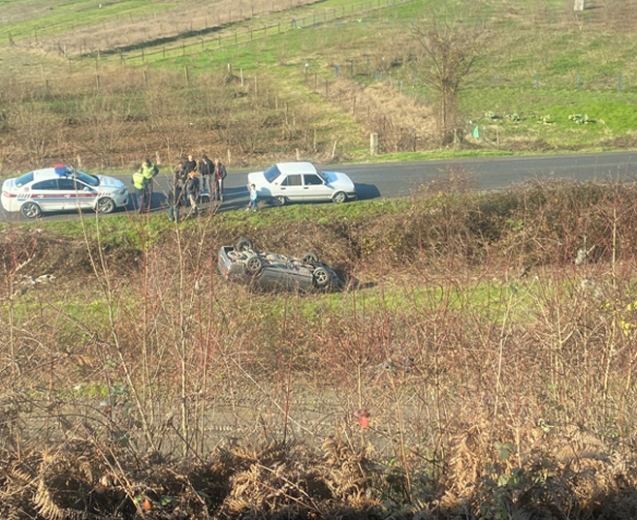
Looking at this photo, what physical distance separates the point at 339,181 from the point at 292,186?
4.87 feet

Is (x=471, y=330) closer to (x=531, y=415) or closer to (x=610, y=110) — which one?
(x=531, y=415)

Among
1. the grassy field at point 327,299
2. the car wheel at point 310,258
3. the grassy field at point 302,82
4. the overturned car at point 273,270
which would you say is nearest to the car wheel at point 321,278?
the overturned car at point 273,270

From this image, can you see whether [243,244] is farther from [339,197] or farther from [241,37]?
[241,37]

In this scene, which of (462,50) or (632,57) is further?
(632,57)

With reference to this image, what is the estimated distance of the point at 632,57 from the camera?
1887 inches

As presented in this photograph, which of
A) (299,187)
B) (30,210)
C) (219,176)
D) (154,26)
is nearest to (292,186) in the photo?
(299,187)

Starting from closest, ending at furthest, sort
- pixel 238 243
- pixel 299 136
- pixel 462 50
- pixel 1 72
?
pixel 238 243 < pixel 462 50 < pixel 299 136 < pixel 1 72

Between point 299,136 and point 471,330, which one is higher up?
point 299,136

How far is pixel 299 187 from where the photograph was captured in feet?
71.6

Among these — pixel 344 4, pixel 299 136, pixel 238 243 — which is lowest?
pixel 238 243

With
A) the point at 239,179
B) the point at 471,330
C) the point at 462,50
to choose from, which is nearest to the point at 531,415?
the point at 471,330

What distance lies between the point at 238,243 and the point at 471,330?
10.5 meters

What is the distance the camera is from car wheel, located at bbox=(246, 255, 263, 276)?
Result: 17531 mm

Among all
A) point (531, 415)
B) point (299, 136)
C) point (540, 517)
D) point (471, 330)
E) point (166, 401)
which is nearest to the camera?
point (540, 517)
